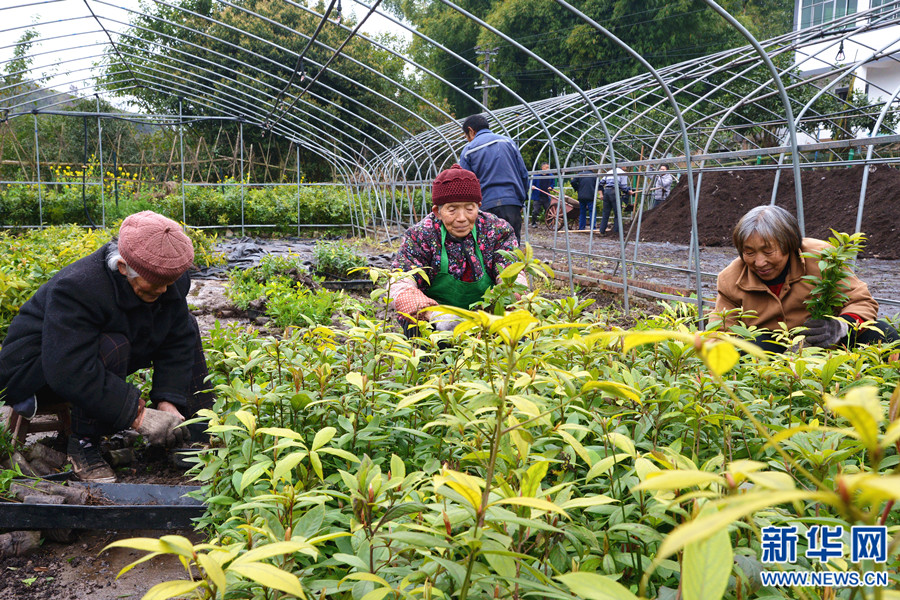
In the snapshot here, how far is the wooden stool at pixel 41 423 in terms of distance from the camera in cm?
297

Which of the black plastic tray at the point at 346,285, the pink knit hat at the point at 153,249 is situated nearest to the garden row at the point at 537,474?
the pink knit hat at the point at 153,249

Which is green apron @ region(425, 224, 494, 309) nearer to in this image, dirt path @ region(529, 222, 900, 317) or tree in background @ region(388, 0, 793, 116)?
dirt path @ region(529, 222, 900, 317)

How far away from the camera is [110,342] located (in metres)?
2.89

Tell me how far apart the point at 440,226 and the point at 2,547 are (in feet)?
8.12

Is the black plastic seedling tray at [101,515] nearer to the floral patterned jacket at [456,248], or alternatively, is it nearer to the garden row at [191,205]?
the floral patterned jacket at [456,248]

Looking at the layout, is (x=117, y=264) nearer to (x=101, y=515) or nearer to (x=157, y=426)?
(x=157, y=426)

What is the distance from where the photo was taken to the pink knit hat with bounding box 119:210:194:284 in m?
2.68

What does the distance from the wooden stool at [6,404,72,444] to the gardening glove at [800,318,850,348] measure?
3.48m

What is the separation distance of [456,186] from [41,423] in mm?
2526

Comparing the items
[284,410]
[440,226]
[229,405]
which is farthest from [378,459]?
[440,226]

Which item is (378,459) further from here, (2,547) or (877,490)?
(2,547)

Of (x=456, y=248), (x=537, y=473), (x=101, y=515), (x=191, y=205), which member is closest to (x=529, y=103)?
(x=191, y=205)

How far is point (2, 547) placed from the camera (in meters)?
2.44

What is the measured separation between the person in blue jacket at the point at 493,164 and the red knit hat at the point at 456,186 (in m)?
2.92
